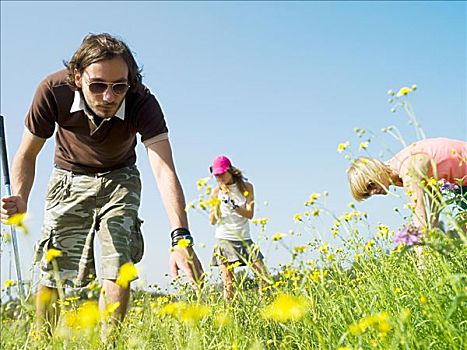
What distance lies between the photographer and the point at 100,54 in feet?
11.5

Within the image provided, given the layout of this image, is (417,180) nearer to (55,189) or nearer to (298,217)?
(298,217)

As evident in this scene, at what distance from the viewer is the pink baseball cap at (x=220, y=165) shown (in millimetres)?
5887

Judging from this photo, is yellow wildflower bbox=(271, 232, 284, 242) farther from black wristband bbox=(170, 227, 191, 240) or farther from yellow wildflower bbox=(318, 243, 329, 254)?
black wristband bbox=(170, 227, 191, 240)

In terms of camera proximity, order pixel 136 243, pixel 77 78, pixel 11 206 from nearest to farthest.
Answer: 1. pixel 11 206
2. pixel 77 78
3. pixel 136 243

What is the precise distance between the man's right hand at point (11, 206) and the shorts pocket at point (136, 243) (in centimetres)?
86

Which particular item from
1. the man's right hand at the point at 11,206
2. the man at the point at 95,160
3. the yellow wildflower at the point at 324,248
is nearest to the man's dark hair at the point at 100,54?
the man at the point at 95,160

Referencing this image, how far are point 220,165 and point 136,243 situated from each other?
2.29 m

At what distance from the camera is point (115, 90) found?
344cm

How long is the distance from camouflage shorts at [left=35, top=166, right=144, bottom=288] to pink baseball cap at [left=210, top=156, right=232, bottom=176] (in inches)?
82.6

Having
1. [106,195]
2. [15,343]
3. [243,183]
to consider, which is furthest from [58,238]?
[243,183]

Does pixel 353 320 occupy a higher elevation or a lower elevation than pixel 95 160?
lower

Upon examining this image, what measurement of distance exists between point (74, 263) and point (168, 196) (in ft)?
2.92

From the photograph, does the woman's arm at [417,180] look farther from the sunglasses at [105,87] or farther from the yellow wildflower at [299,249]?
the sunglasses at [105,87]

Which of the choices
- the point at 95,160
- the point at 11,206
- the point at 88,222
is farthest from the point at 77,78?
the point at 11,206
